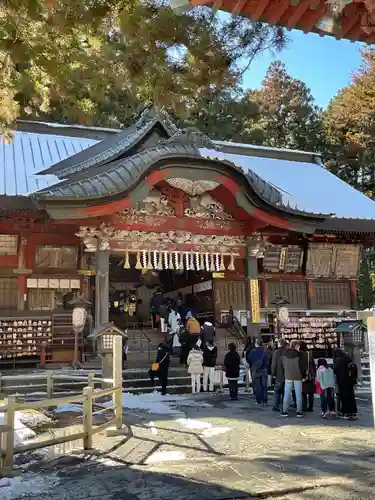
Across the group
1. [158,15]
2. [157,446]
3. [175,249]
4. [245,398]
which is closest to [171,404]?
[245,398]

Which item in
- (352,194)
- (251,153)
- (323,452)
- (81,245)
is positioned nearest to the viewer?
(323,452)

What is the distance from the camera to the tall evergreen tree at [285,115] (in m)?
37.0

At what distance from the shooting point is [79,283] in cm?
1630

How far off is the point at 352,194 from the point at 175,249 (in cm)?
960

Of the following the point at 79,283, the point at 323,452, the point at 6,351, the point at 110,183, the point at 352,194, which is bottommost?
the point at 323,452

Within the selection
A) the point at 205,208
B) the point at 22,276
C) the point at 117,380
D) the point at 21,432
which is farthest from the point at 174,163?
the point at 21,432

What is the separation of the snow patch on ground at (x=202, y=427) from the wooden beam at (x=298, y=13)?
6.18 meters

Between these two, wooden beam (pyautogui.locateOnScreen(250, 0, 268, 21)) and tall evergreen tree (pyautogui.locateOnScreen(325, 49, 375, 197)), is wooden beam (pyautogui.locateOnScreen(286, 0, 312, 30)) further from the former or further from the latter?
tall evergreen tree (pyautogui.locateOnScreen(325, 49, 375, 197))

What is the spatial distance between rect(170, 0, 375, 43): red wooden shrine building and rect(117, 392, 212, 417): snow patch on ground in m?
7.56

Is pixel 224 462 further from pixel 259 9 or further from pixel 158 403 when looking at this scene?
pixel 259 9

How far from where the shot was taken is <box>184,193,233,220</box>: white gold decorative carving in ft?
52.8

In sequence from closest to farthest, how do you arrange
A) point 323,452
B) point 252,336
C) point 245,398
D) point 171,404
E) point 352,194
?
point 323,452 → point 171,404 → point 245,398 → point 252,336 → point 352,194

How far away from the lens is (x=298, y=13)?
4.12 metres

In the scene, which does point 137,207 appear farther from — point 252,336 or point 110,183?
point 252,336
